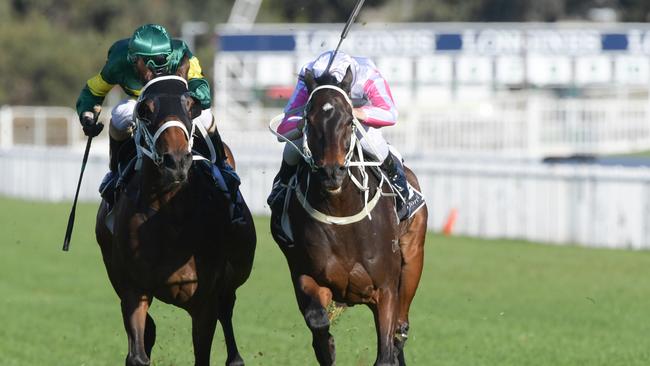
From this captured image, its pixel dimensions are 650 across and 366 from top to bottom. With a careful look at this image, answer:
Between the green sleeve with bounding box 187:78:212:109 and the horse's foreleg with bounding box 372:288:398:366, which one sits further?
the green sleeve with bounding box 187:78:212:109

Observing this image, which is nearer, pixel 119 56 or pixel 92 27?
pixel 119 56

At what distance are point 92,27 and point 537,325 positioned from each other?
171ft

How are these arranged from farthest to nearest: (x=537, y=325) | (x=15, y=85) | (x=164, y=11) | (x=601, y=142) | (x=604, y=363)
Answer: (x=164, y=11) → (x=15, y=85) → (x=601, y=142) → (x=537, y=325) → (x=604, y=363)

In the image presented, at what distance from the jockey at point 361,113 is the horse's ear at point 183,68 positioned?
0.60m

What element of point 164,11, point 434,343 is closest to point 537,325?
point 434,343

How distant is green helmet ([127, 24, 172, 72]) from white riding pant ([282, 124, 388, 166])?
857 mm

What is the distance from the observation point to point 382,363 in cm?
766

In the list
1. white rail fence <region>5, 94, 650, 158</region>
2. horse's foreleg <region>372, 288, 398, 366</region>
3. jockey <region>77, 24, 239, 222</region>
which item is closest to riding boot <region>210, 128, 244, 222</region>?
jockey <region>77, 24, 239, 222</region>

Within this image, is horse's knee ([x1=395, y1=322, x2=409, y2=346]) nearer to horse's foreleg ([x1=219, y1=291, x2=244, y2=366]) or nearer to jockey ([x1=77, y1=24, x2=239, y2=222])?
horse's foreleg ([x1=219, y1=291, x2=244, y2=366])

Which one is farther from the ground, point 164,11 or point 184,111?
point 184,111

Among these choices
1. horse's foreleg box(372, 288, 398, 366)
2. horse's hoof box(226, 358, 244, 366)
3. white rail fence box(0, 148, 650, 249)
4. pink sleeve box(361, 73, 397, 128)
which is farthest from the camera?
white rail fence box(0, 148, 650, 249)

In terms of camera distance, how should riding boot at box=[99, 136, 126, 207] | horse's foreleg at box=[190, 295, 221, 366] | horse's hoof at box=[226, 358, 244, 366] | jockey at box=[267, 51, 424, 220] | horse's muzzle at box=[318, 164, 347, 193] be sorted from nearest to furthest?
horse's muzzle at box=[318, 164, 347, 193] < jockey at box=[267, 51, 424, 220] < horse's foreleg at box=[190, 295, 221, 366] < riding boot at box=[99, 136, 126, 207] < horse's hoof at box=[226, 358, 244, 366]

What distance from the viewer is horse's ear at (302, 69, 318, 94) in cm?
759

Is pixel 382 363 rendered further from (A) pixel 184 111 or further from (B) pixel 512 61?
(B) pixel 512 61
